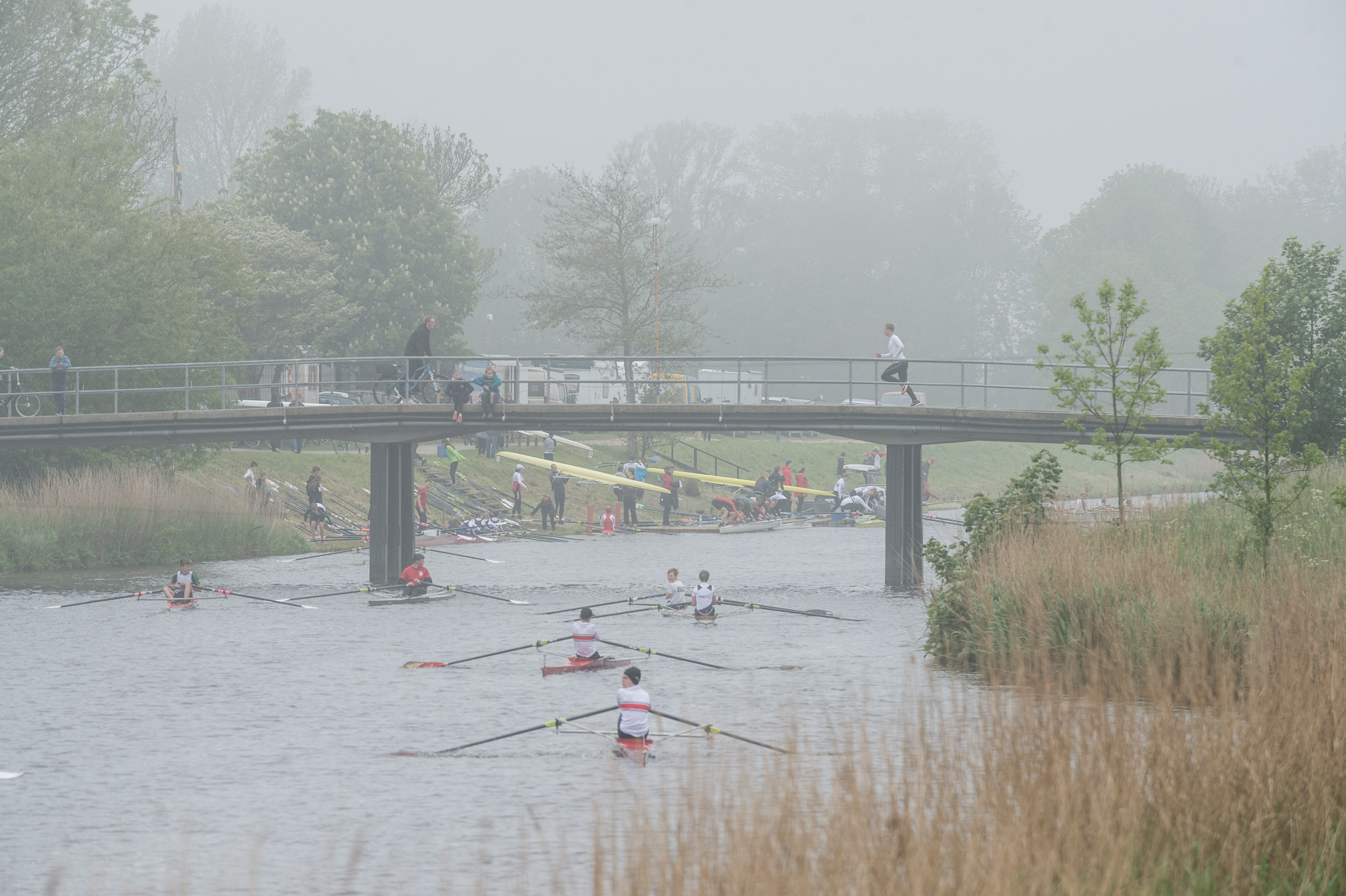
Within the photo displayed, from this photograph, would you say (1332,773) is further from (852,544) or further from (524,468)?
(524,468)

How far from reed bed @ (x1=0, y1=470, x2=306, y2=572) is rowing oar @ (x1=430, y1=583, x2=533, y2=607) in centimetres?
1165

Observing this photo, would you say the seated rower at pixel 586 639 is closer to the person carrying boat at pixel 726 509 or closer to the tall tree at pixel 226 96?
the person carrying boat at pixel 726 509

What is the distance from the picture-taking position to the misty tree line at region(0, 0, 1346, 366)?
4847 centimetres

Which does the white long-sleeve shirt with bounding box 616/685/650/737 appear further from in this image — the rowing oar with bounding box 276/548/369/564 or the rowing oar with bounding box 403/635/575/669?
the rowing oar with bounding box 276/548/369/564

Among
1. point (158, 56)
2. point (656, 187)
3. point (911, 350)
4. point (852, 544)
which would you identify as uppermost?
point (158, 56)

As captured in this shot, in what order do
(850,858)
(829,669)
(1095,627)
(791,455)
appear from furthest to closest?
1. (791,455)
2. (829,669)
3. (1095,627)
4. (850,858)

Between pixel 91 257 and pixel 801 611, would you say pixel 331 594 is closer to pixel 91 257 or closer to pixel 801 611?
pixel 801 611

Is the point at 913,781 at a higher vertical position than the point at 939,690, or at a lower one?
higher

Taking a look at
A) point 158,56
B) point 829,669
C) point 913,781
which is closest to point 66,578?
point 829,669

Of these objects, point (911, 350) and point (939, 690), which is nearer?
point (939, 690)

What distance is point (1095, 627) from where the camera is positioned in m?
21.3

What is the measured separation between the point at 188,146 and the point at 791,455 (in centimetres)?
7091

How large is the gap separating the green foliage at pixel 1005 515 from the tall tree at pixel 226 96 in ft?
365

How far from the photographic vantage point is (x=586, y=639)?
87.5 ft
